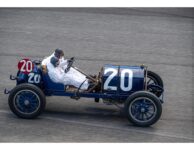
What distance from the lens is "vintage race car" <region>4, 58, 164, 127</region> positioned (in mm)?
10938

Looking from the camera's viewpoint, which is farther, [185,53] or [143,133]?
[185,53]

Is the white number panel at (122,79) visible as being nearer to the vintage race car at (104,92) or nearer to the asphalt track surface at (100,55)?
the vintage race car at (104,92)

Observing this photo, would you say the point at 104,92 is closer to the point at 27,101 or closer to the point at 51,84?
the point at 51,84

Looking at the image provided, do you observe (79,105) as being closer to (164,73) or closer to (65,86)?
(65,86)

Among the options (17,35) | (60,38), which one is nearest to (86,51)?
(60,38)

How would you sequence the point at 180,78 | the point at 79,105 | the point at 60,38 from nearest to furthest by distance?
the point at 79,105 < the point at 180,78 < the point at 60,38

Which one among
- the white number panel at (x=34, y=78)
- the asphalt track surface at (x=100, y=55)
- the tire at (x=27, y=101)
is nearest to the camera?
the asphalt track surface at (x=100, y=55)

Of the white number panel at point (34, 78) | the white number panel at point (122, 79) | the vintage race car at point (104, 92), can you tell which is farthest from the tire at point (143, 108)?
the white number panel at point (34, 78)

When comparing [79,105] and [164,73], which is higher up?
[164,73]

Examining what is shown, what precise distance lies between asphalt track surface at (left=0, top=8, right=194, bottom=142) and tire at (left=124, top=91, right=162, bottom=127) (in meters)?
0.18

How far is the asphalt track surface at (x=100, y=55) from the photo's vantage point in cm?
1082

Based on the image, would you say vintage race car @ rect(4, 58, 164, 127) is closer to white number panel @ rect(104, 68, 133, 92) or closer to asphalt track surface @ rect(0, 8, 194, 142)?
white number panel @ rect(104, 68, 133, 92)

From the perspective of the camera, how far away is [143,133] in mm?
10797

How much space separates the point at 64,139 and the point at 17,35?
8.31m
